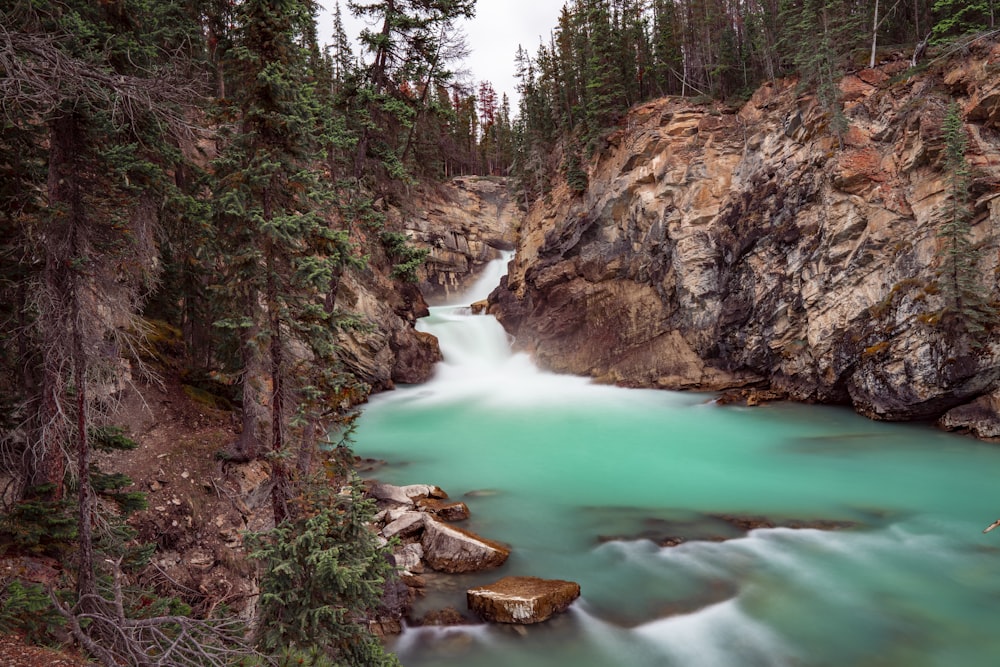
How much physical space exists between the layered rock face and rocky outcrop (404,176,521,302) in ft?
36.2

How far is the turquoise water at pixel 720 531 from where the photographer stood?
23.9ft

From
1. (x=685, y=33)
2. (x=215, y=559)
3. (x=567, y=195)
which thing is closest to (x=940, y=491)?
(x=215, y=559)

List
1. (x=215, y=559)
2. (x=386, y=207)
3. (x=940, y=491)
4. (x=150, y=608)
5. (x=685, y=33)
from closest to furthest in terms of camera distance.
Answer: (x=150, y=608), (x=215, y=559), (x=386, y=207), (x=940, y=491), (x=685, y=33)

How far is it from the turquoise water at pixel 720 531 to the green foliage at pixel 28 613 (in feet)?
14.5

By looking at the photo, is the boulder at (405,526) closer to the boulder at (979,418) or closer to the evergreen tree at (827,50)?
the boulder at (979,418)

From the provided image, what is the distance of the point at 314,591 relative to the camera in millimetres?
5230

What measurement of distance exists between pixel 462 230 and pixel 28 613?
1627 inches

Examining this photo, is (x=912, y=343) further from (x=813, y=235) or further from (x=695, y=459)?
(x=695, y=459)

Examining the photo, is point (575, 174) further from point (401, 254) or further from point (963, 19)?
point (401, 254)

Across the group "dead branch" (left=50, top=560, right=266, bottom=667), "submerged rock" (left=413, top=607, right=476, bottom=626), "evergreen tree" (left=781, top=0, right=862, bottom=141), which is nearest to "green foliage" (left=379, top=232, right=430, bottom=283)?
"submerged rock" (left=413, top=607, right=476, bottom=626)

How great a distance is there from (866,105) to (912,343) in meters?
10.0

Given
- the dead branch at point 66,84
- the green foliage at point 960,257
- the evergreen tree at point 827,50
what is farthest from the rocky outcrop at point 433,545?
the evergreen tree at point 827,50

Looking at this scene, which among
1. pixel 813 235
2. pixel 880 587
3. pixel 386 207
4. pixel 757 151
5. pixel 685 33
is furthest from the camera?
pixel 685 33

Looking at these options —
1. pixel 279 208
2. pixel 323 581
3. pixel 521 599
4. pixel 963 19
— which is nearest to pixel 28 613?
pixel 323 581
